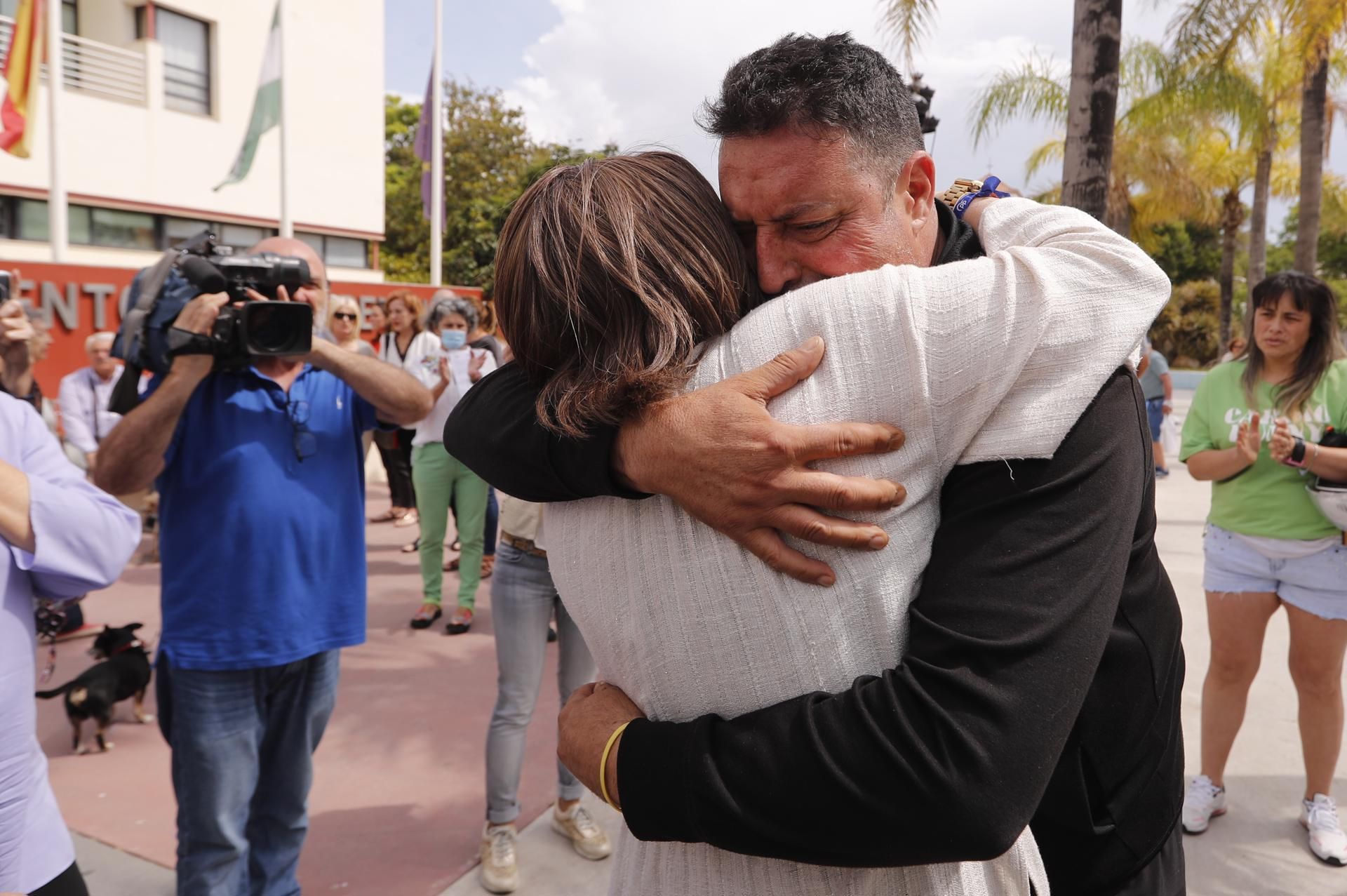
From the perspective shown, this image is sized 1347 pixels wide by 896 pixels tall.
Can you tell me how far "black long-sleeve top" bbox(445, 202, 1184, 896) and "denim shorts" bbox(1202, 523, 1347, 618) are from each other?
10.2 ft

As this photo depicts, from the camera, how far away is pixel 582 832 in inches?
141

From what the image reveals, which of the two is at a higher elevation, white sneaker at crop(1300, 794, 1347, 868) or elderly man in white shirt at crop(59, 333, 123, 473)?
elderly man in white shirt at crop(59, 333, 123, 473)

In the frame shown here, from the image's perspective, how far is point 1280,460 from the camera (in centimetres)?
355

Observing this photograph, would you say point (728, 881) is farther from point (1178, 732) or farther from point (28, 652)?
point (28, 652)

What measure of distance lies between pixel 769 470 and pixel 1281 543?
3.47m

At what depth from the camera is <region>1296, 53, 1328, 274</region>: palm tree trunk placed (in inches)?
479

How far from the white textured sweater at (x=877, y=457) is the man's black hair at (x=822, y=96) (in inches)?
8.7

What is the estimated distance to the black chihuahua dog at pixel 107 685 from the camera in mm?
4207

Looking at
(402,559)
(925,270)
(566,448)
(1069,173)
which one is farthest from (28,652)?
(402,559)

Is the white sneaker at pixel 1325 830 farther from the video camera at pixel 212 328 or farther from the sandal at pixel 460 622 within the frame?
the sandal at pixel 460 622

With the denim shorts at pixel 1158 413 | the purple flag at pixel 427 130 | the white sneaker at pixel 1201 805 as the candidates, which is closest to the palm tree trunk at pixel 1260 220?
the denim shorts at pixel 1158 413

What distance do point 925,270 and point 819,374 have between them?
16 centimetres

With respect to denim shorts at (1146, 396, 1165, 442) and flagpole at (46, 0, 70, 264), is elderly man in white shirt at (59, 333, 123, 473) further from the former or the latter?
denim shorts at (1146, 396, 1165, 442)

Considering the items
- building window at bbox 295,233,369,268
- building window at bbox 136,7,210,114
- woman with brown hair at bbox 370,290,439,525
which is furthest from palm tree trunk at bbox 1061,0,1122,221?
building window at bbox 295,233,369,268
